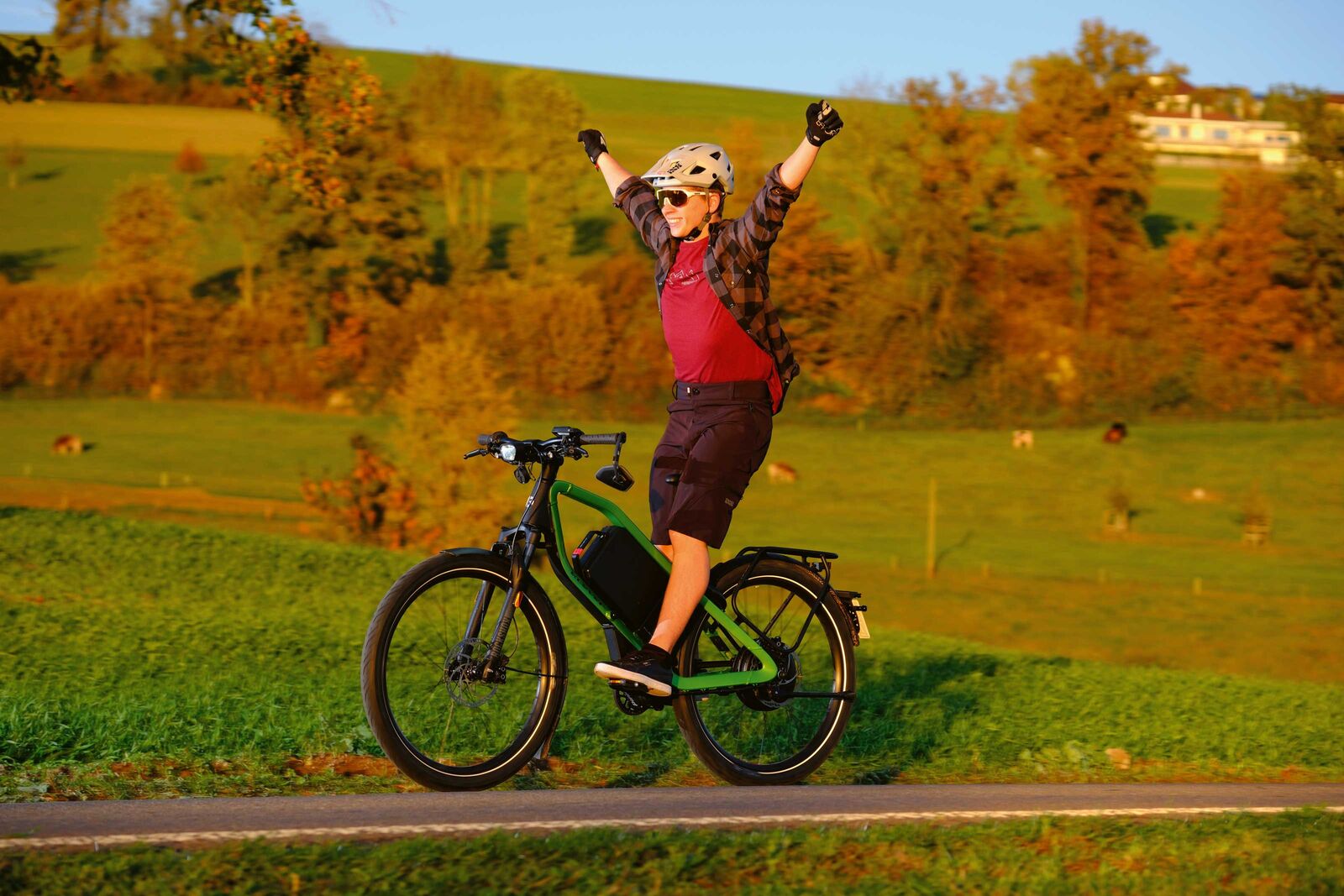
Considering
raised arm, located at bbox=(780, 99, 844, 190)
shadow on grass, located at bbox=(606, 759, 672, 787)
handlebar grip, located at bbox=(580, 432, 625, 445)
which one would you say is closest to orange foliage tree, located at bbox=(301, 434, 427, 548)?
shadow on grass, located at bbox=(606, 759, 672, 787)

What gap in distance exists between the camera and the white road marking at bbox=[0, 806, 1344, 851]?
4.94 metres

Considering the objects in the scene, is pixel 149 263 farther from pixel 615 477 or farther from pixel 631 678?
pixel 631 678

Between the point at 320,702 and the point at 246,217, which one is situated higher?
the point at 246,217

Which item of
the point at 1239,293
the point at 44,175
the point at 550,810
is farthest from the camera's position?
the point at 44,175

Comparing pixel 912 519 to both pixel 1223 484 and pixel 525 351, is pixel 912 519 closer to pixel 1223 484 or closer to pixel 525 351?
pixel 1223 484

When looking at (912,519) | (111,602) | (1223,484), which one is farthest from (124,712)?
(1223,484)

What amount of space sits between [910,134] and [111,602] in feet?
231

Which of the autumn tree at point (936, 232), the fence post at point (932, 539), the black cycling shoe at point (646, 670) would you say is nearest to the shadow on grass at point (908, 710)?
the black cycling shoe at point (646, 670)

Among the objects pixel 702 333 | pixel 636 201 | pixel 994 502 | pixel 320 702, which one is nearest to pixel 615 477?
pixel 702 333

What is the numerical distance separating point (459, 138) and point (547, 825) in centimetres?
8195

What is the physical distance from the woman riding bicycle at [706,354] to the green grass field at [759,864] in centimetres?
151

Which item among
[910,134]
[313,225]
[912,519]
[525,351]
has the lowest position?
[912,519]

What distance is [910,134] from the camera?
8012 cm

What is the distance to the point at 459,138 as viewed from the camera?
84.6m
